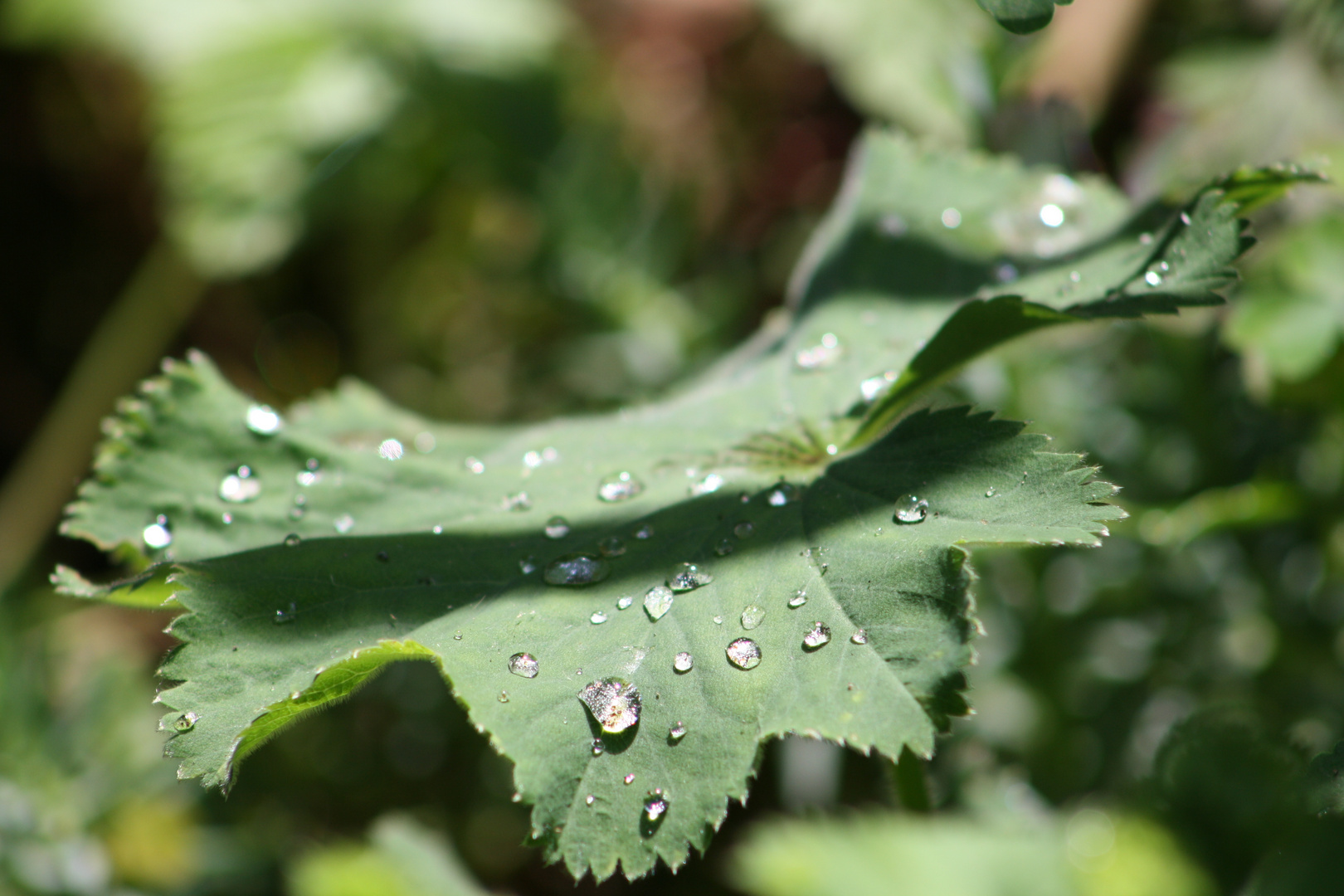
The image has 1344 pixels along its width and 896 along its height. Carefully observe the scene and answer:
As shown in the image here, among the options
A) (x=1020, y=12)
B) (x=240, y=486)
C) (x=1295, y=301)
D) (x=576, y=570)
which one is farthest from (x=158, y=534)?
(x=1295, y=301)

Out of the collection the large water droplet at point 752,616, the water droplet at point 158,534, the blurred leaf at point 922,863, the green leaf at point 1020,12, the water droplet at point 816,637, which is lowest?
the blurred leaf at point 922,863

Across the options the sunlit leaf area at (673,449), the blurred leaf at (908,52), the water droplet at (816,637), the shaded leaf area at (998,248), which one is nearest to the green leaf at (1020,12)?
the sunlit leaf area at (673,449)

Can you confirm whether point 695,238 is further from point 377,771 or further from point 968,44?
point 377,771

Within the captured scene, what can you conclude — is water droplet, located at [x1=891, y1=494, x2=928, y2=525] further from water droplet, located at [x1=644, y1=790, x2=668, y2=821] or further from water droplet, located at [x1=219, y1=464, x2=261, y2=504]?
water droplet, located at [x1=219, y1=464, x2=261, y2=504]

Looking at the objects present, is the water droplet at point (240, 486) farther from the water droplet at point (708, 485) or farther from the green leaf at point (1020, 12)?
the green leaf at point (1020, 12)

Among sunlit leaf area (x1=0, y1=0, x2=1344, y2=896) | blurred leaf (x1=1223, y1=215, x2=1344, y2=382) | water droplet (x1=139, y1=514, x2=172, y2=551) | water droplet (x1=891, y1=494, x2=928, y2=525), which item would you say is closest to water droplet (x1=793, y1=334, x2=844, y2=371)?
sunlit leaf area (x1=0, y1=0, x2=1344, y2=896)

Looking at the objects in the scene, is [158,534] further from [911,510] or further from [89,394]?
[89,394]
